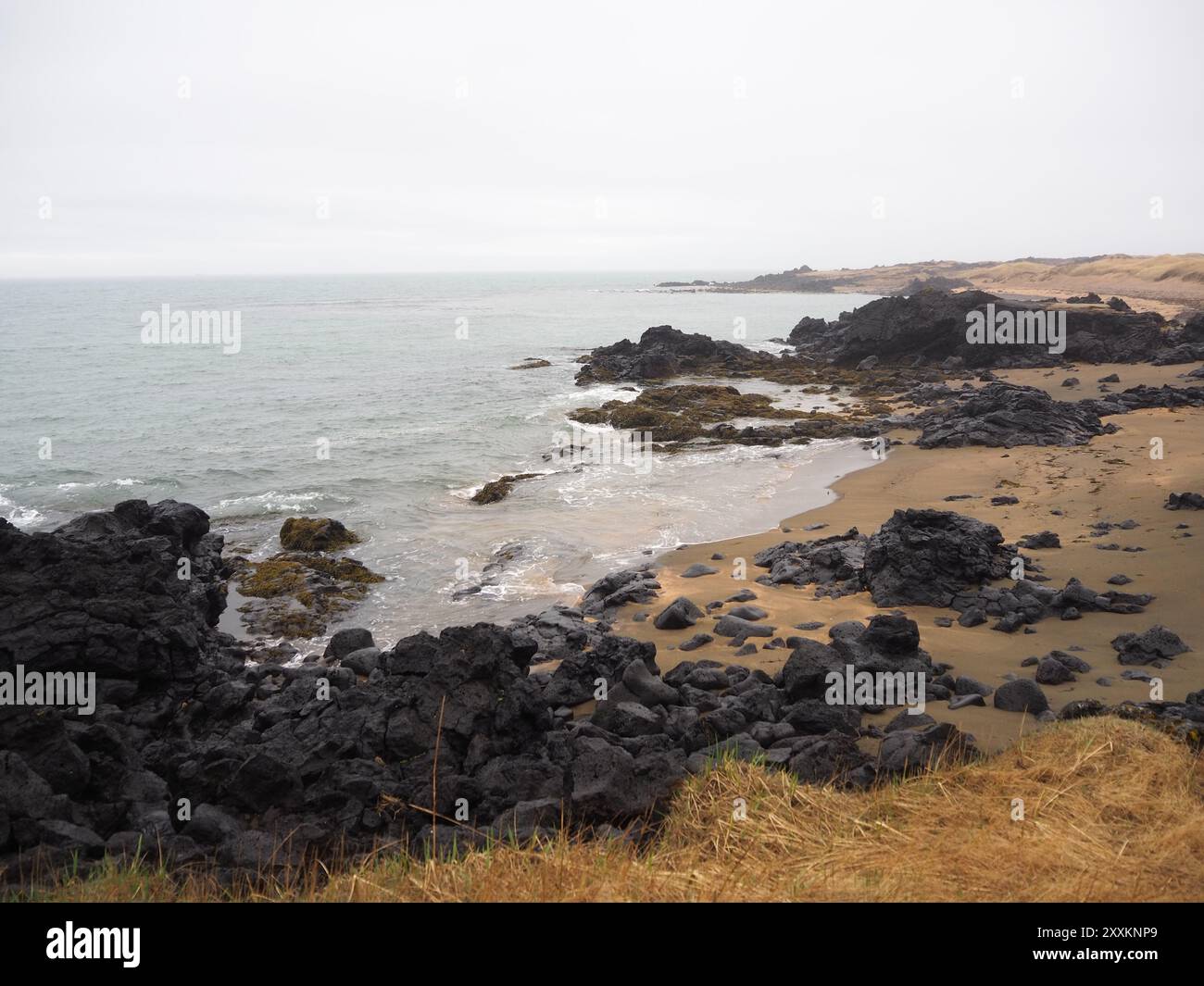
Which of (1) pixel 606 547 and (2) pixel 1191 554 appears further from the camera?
(1) pixel 606 547

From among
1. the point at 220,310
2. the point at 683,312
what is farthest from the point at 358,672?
the point at 220,310

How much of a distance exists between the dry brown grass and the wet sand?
1580mm

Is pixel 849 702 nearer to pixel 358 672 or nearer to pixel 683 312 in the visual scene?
pixel 358 672

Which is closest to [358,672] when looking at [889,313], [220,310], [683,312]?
[889,313]

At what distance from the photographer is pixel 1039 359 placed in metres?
40.8

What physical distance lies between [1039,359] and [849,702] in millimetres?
38933

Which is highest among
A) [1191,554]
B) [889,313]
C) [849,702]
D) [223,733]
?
[889,313]

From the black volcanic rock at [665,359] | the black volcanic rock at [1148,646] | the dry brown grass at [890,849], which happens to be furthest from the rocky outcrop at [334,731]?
the black volcanic rock at [665,359]

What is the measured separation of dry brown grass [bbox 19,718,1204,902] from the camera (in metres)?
4.26

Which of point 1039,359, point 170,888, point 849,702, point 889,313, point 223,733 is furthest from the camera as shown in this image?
point 889,313

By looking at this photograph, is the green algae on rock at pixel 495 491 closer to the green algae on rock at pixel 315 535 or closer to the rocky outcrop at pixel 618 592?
the green algae on rock at pixel 315 535

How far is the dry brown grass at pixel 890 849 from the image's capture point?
4262mm

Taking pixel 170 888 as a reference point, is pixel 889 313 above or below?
above
